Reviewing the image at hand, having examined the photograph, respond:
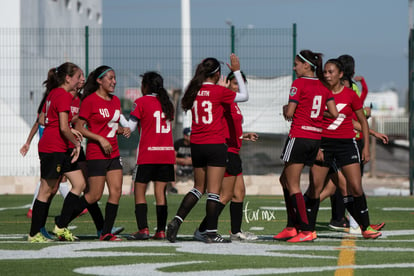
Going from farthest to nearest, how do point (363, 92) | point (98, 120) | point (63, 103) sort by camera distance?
point (363, 92) < point (98, 120) < point (63, 103)

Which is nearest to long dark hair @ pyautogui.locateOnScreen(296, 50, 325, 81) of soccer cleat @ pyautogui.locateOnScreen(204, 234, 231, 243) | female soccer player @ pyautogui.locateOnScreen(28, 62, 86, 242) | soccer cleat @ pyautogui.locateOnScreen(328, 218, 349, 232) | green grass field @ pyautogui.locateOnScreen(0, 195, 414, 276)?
green grass field @ pyautogui.locateOnScreen(0, 195, 414, 276)

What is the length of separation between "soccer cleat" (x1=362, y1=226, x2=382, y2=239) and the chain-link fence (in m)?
8.61

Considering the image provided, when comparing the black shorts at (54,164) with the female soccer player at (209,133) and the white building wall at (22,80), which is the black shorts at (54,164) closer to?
the female soccer player at (209,133)

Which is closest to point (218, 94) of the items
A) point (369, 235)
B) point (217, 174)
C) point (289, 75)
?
point (217, 174)

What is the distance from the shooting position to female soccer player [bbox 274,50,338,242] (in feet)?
30.8

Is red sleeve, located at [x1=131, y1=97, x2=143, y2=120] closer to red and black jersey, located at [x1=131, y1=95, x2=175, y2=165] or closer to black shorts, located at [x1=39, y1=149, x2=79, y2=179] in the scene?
red and black jersey, located at [x1=131, y1=95, x2=175, y2=165]

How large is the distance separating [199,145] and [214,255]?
5.13 feet

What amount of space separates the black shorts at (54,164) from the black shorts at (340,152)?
2827 mm

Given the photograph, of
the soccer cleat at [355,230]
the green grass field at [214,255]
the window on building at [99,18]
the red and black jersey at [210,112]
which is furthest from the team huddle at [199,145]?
the window on building at [99,18]

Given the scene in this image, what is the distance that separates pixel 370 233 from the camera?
9914 mm

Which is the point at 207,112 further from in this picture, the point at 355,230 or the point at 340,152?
the point at 355,230

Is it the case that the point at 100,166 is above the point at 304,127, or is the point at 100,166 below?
below

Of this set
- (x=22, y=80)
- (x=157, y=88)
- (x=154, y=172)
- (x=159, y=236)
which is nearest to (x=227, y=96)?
(x=157, y=88)

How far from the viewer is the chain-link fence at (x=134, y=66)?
18328 millimetres
